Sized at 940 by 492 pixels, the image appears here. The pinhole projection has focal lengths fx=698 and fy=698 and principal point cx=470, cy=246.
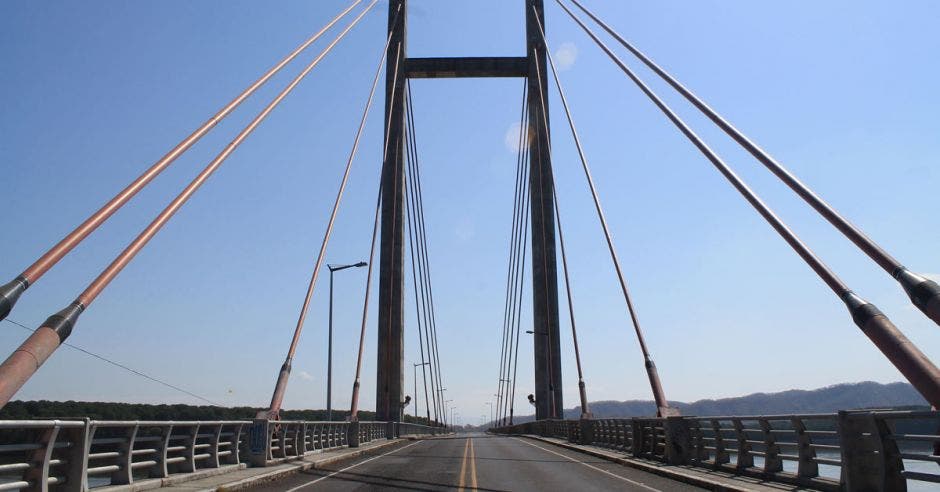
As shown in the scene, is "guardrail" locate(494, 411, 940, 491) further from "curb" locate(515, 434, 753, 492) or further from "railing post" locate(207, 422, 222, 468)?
"railing post" locate(207, 422, 222, 468)

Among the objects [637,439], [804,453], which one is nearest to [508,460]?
[637,439]

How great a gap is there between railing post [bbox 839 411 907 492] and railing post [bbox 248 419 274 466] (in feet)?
43.2

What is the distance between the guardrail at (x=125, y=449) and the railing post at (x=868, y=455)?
443 inches

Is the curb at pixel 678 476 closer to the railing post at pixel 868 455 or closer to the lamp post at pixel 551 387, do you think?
the railing post at pixel 868 455

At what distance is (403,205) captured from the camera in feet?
150

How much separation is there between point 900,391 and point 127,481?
32784 mm

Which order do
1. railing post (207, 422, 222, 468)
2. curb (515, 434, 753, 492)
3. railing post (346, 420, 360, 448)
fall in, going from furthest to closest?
railing post (346, 420, 360, 448) < railing post (207, 422, 222, 468) < curb (515, 434, 753, 492)

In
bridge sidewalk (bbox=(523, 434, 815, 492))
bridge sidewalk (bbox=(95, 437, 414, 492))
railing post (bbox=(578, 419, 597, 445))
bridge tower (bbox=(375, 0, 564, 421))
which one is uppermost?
bridge tower (bbox=(375, 0, 564, 421))

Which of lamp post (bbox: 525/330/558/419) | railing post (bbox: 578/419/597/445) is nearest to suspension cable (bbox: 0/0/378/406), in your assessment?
railing post (bbox: 578/419/597/445)

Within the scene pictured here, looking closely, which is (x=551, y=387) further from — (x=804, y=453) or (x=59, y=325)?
(x=59, y=325)

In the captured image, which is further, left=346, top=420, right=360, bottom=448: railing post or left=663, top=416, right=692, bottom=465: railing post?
left=346, top=420, right=360, bottom=448: railing post

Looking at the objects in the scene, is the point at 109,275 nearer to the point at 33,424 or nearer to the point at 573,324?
the point at 33,424

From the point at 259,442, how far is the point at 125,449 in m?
6.47

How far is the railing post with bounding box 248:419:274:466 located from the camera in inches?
701
